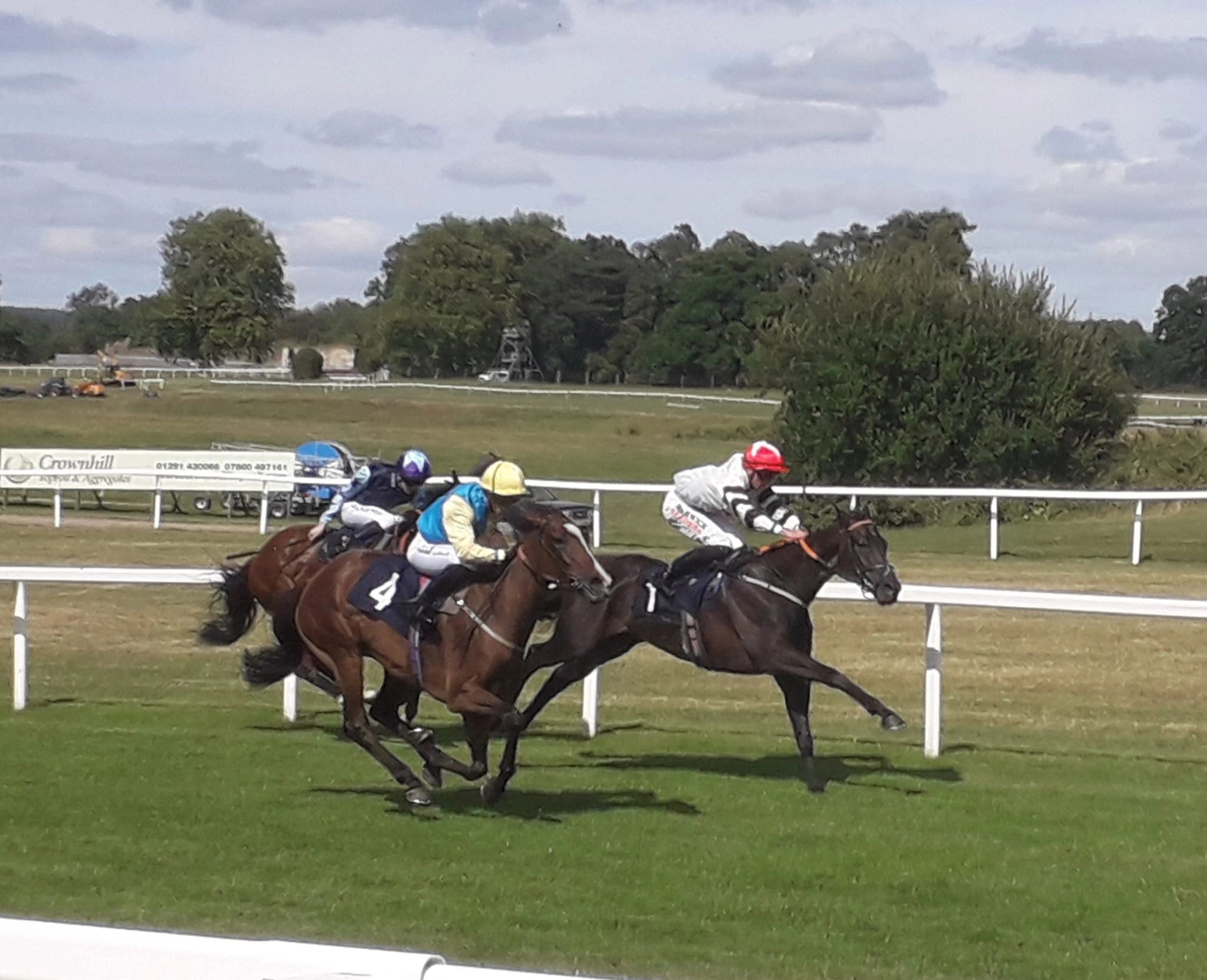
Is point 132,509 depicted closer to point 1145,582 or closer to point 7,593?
point 7,593

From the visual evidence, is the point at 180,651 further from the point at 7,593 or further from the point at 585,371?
the point at 585,371

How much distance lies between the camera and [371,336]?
99.2 m

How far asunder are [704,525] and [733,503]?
0.46 metres

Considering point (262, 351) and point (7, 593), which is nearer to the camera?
point (7, 593)

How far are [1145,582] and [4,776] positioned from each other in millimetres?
12861

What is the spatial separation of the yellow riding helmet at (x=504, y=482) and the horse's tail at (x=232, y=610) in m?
2.92

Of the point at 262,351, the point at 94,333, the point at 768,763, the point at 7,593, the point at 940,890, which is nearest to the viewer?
the point at 940,890

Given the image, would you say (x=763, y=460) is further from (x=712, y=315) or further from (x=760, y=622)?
(x=712, y=315)

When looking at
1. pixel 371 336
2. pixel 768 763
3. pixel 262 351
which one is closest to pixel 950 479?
pixel 768 763

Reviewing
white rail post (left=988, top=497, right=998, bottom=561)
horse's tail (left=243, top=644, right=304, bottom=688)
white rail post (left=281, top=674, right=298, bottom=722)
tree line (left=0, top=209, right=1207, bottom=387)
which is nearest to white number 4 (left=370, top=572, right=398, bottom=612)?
horse's tail (left=243, top=644, right=304, bottom=688)

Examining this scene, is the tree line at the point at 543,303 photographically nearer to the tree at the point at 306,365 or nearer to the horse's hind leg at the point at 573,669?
the tree at the point at 306,365

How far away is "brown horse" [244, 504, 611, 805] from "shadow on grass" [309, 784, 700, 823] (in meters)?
0.14

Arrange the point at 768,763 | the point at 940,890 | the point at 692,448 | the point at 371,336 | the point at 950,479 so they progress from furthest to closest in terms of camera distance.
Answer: the point at 371,336, the point at 692,448, the point at 950,479, the point at 768,763, the point at 940,890

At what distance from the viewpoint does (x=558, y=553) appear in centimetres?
771
